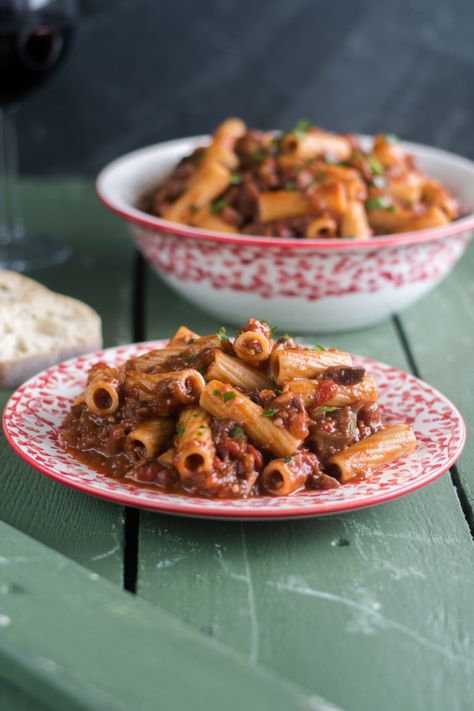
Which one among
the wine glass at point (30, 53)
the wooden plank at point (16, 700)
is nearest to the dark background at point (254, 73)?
the wine glass at point (30, 53)

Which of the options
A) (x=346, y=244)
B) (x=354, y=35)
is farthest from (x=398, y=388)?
(x=354, y=35)

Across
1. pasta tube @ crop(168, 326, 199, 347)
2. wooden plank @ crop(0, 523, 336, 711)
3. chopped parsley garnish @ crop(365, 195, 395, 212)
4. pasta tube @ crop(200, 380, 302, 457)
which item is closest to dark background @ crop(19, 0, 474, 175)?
chopped parsley garnish @ crop(365, 195, 395, 212)

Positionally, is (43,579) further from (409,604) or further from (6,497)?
(409,604)

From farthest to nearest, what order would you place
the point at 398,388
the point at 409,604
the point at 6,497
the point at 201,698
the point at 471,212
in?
the point at 471,212, the point at 398,388, the point at 6,497, the point at 409,604, the point at 201,698

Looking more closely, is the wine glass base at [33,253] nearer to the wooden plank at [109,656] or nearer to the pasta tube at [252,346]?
the pasta tube at [252,346]

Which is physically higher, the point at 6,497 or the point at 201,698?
the point at 201,698

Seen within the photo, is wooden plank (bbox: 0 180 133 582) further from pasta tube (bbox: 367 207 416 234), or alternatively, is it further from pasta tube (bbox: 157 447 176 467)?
pasta tube (bbox: 367 207 416 234)

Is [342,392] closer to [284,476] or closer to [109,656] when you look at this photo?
[284,476]
